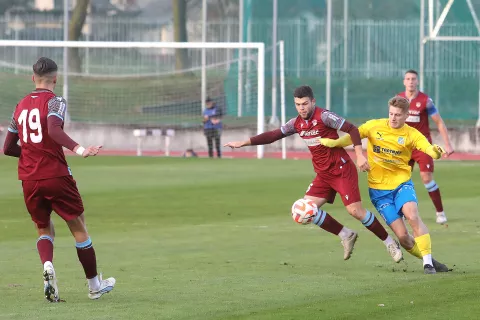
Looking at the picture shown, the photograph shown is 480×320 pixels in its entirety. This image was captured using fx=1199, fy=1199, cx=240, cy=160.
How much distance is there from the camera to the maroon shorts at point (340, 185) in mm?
12141

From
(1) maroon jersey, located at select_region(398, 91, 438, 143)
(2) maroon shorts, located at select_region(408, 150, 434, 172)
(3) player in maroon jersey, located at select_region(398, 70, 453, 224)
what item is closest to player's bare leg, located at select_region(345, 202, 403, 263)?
(3) player in maroon jersey, located at select_region(398, 70, 453, 224)

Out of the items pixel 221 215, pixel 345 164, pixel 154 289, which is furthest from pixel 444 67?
pixel 154 289

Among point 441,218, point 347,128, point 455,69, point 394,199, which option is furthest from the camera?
point 455,69

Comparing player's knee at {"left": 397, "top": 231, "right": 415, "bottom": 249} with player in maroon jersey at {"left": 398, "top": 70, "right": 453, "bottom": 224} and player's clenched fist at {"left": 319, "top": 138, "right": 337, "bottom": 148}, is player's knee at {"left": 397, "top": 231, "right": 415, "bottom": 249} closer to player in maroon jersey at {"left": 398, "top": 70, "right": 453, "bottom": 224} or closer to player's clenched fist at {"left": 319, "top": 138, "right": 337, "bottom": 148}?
player's clenched fist at {"left": 319, "top": 138, "right": 337, "bottom": 148}

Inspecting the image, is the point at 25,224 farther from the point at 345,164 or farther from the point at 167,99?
the point at 167,99

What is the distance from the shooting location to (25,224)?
16000 mm

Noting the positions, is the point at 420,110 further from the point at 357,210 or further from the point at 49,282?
the point at 49,282

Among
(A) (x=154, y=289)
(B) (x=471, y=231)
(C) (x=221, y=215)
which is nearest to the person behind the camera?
(A) (x=154, y=289)

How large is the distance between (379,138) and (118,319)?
422 cm

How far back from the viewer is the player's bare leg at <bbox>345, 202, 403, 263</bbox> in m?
11.6

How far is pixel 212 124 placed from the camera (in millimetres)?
32125

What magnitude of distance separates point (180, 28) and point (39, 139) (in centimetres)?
2725

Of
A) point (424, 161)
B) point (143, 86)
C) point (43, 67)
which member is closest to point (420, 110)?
point (424, 161)

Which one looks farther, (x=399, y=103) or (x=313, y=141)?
(x=313, y=141)
